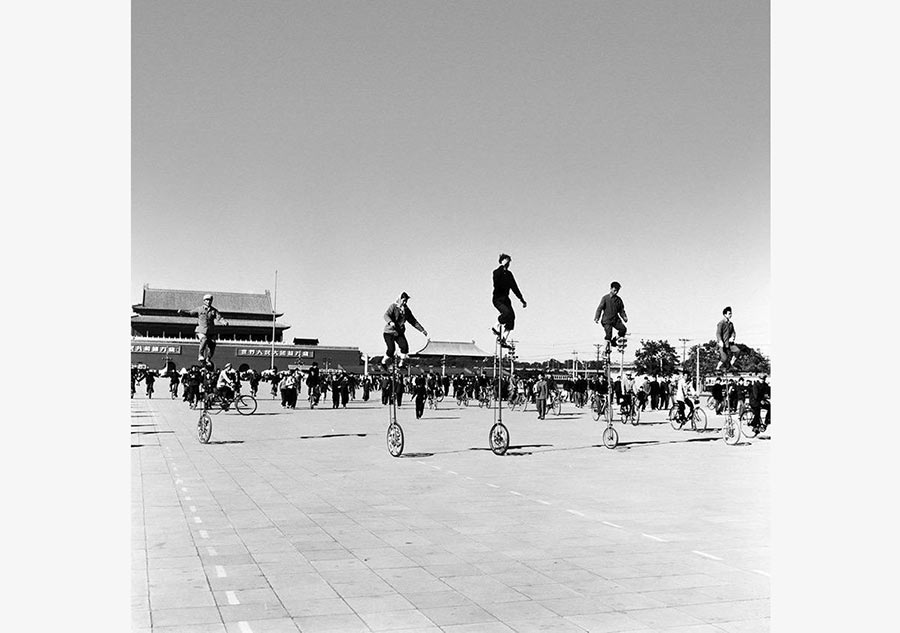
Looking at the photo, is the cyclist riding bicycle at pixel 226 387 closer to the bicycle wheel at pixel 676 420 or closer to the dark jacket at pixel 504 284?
the bicycle wheel at pixel 676 420

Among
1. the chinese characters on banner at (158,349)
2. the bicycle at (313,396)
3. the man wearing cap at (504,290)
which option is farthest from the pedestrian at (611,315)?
the chinese characters on banner at (158,349)

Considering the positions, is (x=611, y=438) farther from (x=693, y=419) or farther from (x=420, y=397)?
(x=420, y=397)

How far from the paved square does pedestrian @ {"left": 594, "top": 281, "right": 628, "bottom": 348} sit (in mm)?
1718

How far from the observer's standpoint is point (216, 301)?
60.0 metres

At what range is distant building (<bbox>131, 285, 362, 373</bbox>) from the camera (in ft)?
166

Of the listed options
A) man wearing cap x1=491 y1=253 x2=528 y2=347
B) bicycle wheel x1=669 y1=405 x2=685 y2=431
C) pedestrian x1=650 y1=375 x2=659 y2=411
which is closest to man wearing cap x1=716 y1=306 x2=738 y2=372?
man wearing cap x1=491 y1=253 x2=528 y2=347

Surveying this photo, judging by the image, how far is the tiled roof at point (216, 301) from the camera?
57594 mm

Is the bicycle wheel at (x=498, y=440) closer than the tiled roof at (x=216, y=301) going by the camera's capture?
Yes

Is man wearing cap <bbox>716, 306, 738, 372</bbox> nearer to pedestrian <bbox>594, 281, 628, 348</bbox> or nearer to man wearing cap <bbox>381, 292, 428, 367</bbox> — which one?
pedestrian <bbox>594, 281, 628, 348</bbox>

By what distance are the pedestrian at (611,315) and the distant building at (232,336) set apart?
134 ft

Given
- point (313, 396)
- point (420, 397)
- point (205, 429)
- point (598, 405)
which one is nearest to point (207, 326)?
point (205, 429)

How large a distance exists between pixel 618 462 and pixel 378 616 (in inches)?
304

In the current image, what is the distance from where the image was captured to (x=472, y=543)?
245 inches

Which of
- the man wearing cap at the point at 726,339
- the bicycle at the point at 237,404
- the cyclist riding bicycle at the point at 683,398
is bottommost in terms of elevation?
the bicycle at the point at 237,404
